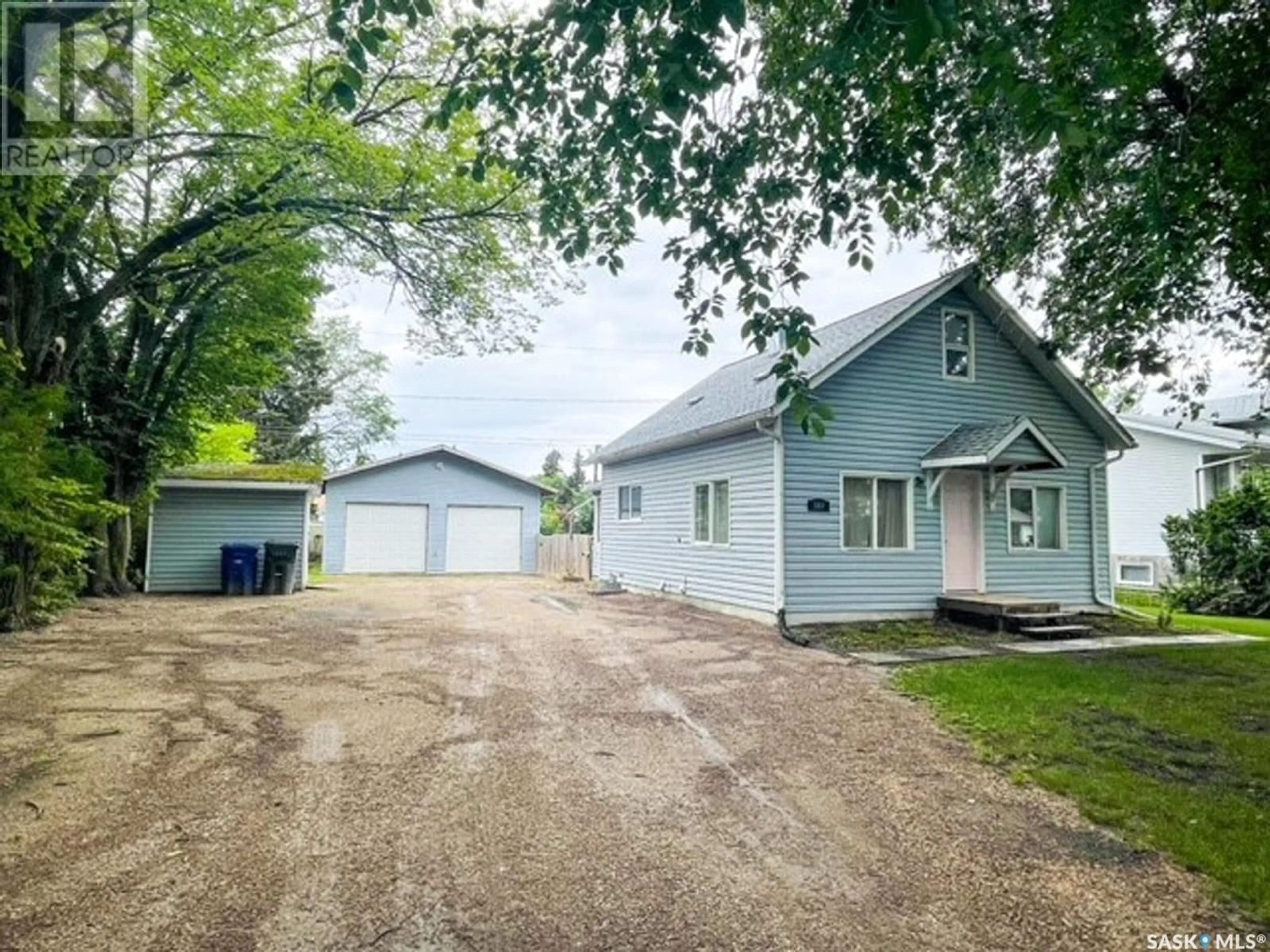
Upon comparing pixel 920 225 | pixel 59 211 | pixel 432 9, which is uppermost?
pixel 59 211

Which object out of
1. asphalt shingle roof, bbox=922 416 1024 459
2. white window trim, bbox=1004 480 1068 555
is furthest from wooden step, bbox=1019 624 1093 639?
asphalt shingle roof, bbox=922 416 1024 459

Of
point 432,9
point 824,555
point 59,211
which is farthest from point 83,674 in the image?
point 824,555

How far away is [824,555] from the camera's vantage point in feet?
35.4

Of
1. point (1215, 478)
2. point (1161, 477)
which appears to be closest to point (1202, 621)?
point (1161, 477)

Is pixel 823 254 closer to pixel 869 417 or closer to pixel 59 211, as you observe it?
pixel 869 417

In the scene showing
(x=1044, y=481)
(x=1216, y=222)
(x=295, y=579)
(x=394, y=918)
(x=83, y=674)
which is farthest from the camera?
(x=295, y=579)

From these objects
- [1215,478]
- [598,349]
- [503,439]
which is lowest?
[1215,478]

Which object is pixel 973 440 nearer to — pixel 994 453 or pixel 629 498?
pixel 994 453

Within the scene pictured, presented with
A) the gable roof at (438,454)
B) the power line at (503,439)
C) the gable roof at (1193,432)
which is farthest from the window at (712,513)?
the power line at (503,439)

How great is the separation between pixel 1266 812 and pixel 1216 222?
13.2ft

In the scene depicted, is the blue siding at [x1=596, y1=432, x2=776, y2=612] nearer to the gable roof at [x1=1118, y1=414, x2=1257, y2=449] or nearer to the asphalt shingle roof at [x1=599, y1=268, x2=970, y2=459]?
the asphalt shingle roof at [x1=599, y1=268, x2=970, y2=459]

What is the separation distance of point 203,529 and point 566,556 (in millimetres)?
10366

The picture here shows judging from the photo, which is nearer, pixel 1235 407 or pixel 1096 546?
pixel 1096 546

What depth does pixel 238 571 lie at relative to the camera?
579 inches
